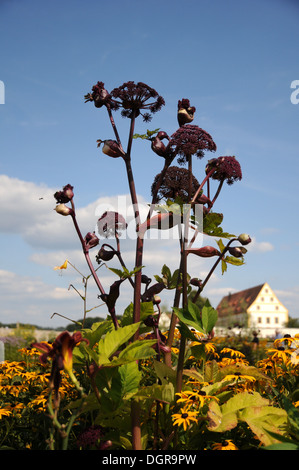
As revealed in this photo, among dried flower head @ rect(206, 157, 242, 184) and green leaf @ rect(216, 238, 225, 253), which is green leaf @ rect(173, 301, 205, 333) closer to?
green leaf @ rect(216, 238, 225, 253)

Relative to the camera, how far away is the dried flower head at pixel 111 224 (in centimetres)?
289

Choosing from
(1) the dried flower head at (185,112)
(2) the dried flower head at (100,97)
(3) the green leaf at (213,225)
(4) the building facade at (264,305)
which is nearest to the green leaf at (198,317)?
(3) the green leaf at (213,225)

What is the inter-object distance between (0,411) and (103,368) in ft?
3.69

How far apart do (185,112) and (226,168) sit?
47cm

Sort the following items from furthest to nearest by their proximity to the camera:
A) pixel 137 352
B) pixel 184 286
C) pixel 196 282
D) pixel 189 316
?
pixel 196 282 < pixel 184 286 < pixel 189 316 < pixel 137 352

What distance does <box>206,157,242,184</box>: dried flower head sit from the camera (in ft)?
9.39

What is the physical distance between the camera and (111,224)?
2.89 m

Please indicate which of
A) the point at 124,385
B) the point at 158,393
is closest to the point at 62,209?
the point at 124,385

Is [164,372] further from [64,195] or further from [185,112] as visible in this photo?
[185,112]

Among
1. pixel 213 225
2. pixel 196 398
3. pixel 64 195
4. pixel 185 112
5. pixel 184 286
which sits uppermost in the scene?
pixel 185 112

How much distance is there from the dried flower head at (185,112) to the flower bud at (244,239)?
2.81ft

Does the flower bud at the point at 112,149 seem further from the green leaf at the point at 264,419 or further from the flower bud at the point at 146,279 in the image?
the green leaf at the point at 264,419

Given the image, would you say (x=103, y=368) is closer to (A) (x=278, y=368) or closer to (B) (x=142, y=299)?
(B) (x=142, y=299)

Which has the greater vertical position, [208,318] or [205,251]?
[205,251]
